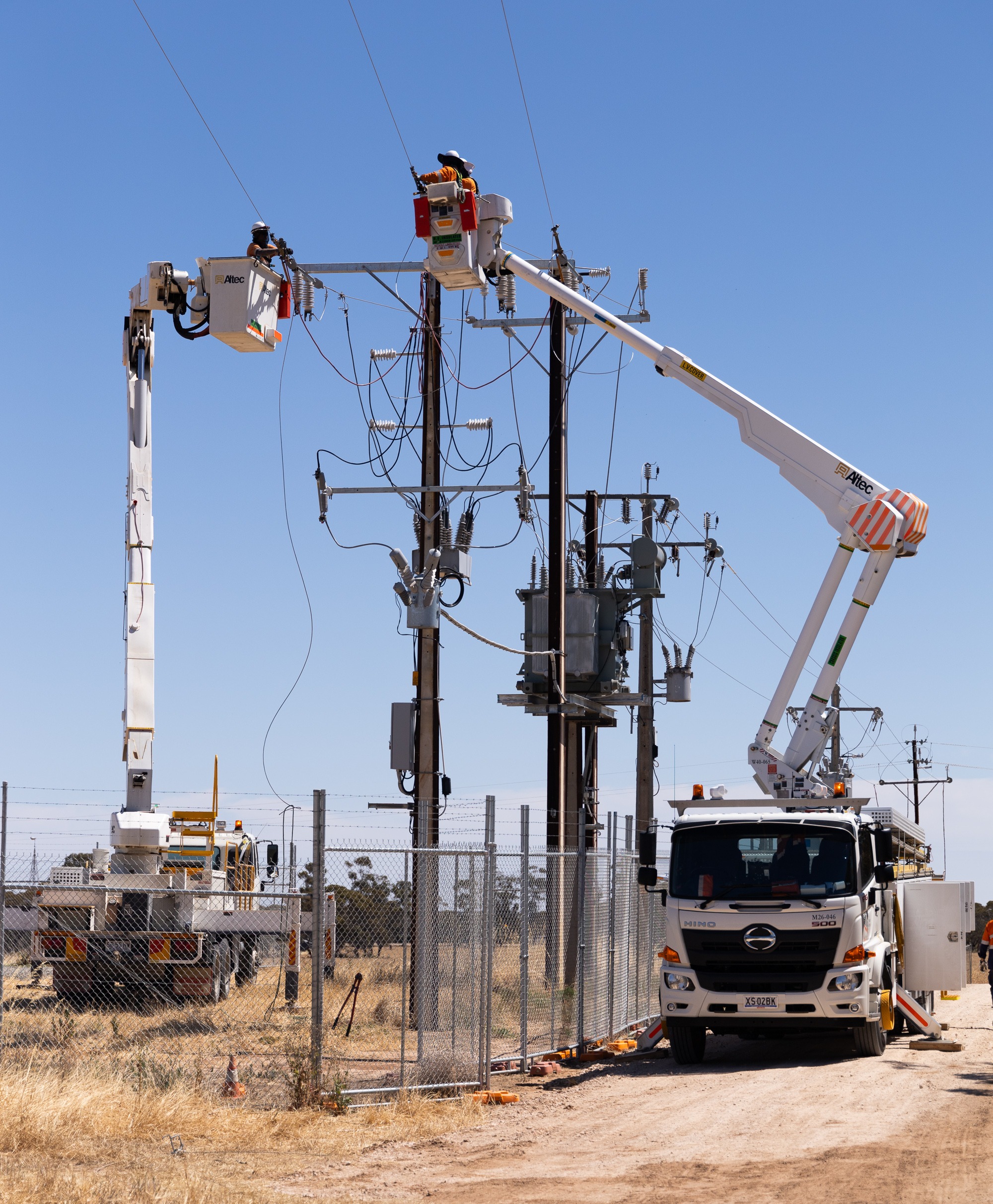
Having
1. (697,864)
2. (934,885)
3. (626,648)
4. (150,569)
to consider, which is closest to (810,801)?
(697,864)

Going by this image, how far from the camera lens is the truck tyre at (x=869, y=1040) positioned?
1611 cm

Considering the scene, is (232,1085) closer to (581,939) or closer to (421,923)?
(421,923)

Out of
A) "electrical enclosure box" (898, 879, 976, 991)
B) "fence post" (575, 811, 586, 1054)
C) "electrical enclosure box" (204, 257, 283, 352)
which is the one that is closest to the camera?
"fence post" (575, 811, 586, 1054)

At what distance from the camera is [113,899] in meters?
19.9

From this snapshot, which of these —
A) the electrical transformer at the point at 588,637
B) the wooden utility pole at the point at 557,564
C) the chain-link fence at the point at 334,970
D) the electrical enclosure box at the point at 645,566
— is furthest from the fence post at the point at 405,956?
the electrical enclosure box at the point at 645,566

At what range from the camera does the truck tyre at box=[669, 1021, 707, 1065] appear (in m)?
16.2

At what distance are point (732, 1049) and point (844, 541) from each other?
645 cm

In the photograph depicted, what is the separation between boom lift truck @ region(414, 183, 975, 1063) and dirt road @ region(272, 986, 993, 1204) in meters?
0.76

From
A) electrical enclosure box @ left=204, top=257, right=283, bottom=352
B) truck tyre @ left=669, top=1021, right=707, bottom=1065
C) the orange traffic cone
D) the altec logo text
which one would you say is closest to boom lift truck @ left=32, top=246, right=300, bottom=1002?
electrical enclosure box @ left=204, top=257, right=283, bottom=352

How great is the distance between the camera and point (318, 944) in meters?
12.4

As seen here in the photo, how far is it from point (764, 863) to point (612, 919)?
269 centimetres

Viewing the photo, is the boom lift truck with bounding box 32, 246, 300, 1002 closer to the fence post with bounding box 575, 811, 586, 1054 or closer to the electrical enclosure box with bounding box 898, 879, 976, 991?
the fence post with bounding box 575, 811, 586, 1054

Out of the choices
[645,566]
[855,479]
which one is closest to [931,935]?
[855,479]

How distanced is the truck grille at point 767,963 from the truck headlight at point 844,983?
11cm
